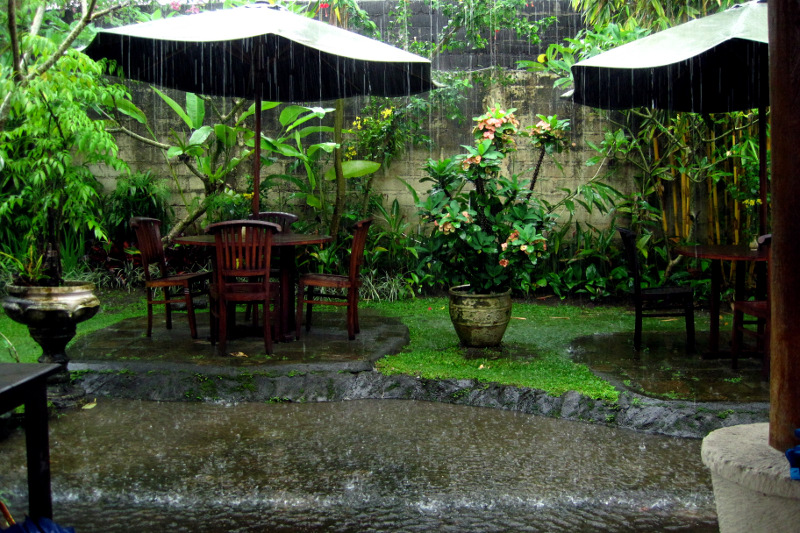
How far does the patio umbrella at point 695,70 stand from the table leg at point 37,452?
355 cm

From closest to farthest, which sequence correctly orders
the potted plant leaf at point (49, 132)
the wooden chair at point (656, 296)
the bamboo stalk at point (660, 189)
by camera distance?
1. the potted plant leaf at point (49, 132)
2. the wooden chair at point (656, 296)
3. the bamboo stalk at point (660, 189)

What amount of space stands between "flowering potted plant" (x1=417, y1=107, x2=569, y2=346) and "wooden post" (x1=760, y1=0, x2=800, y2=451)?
3004 millimetres

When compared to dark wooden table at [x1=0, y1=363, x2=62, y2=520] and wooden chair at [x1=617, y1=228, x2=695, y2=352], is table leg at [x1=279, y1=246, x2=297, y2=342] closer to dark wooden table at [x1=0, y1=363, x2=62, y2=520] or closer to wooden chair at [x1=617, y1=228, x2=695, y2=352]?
wooden chair at [x1=617, y1=228, x2=695, y2=352]

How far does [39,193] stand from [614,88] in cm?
516

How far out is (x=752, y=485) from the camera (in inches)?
67.9

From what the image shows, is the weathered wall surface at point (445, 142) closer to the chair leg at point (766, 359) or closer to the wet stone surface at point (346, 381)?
the wet stone surface at point (346, 381)

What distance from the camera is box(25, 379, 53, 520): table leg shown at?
6.84 feet

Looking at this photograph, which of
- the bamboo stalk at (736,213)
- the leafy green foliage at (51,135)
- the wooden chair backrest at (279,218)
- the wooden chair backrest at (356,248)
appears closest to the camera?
the leafy green foliage at (51,135)

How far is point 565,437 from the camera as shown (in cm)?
368

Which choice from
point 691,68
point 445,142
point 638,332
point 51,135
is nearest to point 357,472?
point 638,332

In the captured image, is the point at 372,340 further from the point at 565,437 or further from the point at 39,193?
the point at 39,193

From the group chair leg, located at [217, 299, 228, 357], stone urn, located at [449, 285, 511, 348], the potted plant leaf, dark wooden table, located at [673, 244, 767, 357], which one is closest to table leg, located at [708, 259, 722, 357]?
dark wooden table, located at [673, 244, 767, 357]

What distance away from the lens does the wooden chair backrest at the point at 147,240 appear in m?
5.32

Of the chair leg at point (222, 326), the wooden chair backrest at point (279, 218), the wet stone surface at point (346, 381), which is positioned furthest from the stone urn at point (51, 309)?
the wooden chair backrest at point (279, 218)
